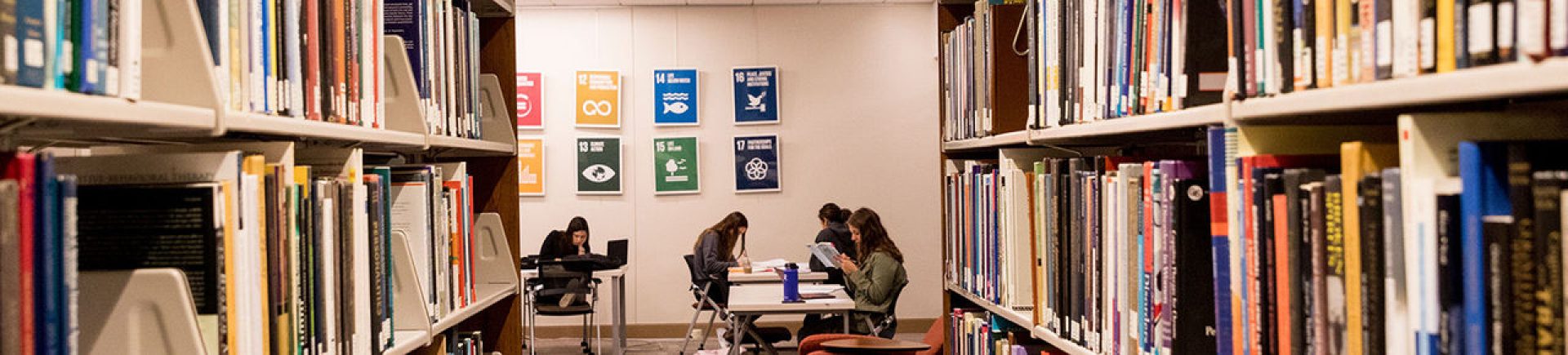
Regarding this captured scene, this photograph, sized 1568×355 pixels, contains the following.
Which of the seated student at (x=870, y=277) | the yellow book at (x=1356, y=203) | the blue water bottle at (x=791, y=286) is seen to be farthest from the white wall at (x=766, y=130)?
the yellow book at (x=1356, y=203)

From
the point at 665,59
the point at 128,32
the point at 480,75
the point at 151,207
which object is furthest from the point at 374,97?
the point at 665,59

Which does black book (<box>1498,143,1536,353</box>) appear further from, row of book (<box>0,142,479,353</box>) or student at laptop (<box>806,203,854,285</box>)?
student at laptop (<box>806,203,854,285</box>)

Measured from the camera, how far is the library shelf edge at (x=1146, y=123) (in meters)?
1.46

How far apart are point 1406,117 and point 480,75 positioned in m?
2.62

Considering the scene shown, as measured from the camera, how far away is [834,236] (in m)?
7.40

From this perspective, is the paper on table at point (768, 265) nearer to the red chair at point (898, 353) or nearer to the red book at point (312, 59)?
the red chair at point (898, 353)

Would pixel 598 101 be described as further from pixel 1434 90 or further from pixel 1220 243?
pixel 1434 90

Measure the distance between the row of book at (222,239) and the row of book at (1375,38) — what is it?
1197 mm

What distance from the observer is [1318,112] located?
4.03 ft

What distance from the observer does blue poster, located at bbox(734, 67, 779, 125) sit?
8.41 m

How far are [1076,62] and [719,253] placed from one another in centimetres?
529

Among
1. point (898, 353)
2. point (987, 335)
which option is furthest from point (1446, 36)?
point (898, 353)

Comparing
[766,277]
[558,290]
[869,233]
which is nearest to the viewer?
[869,233]

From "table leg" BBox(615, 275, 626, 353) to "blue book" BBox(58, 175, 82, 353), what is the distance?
596 centimetres
